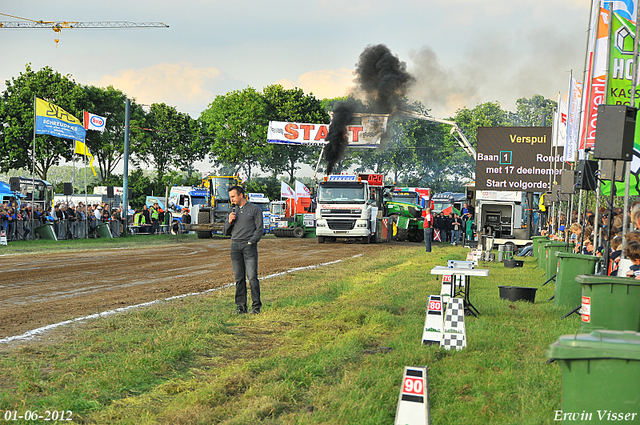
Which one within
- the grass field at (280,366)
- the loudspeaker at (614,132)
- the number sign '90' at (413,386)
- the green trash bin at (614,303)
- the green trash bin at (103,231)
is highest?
the loudspeaker at (614,132)

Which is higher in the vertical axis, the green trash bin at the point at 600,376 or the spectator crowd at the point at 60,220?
the green trash bin at the point at 600,376

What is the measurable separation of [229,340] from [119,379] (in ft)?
7.51

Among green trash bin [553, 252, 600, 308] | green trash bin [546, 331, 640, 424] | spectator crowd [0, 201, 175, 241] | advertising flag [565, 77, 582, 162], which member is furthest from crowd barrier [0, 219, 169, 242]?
green trash bin [546, 331, 640, 424]

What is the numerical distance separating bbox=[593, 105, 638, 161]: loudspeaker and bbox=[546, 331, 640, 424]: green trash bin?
613 centimetres

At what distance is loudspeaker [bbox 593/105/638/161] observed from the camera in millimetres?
9398

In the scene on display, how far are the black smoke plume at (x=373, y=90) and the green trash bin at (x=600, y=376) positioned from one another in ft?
123

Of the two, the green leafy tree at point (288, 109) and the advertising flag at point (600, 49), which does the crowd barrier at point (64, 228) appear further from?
the green leafy tree at point (288, 109)

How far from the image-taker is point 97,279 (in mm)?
14617

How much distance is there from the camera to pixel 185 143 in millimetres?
73438

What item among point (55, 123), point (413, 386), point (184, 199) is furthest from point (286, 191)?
point (413, 386)

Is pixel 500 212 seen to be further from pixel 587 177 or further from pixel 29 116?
pixel 29 116

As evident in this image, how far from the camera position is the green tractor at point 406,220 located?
1624 inches

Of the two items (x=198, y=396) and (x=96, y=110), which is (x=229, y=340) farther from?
(x=96, y=110)

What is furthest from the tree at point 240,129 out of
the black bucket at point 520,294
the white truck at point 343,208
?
the black bucket at point 520,294
